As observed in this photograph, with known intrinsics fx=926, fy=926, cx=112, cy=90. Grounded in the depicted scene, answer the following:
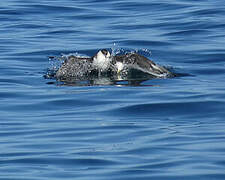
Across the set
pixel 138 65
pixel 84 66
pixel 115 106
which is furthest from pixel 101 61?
pixel 115 106

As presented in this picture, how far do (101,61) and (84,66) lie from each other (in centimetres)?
31

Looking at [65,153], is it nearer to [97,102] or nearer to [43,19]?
[97,102]

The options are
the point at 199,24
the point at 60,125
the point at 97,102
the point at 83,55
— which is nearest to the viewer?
the point at 60,125

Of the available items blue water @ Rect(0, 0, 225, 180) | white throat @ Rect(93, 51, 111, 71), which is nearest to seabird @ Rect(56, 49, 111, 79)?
white throat @ Rect(93, 51, 111, 71)

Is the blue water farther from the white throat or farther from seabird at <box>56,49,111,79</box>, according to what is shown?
the white throat

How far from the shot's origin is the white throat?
626 inches

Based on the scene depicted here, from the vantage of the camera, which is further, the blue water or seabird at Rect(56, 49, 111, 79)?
seabird at Rect(56, 49, 111, 79)

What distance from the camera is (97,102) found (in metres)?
13.4

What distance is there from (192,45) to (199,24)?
3.43m

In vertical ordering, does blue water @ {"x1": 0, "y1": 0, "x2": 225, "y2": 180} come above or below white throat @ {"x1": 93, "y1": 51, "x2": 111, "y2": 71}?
below

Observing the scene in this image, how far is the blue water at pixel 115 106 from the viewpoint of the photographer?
31.3 ft

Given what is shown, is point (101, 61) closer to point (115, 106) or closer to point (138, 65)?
point (138, 65)

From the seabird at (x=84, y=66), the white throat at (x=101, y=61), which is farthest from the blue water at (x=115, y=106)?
the white throat at (x=101, y=61)

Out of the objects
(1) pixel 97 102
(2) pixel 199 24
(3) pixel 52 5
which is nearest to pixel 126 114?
(1) pixel 97 102
